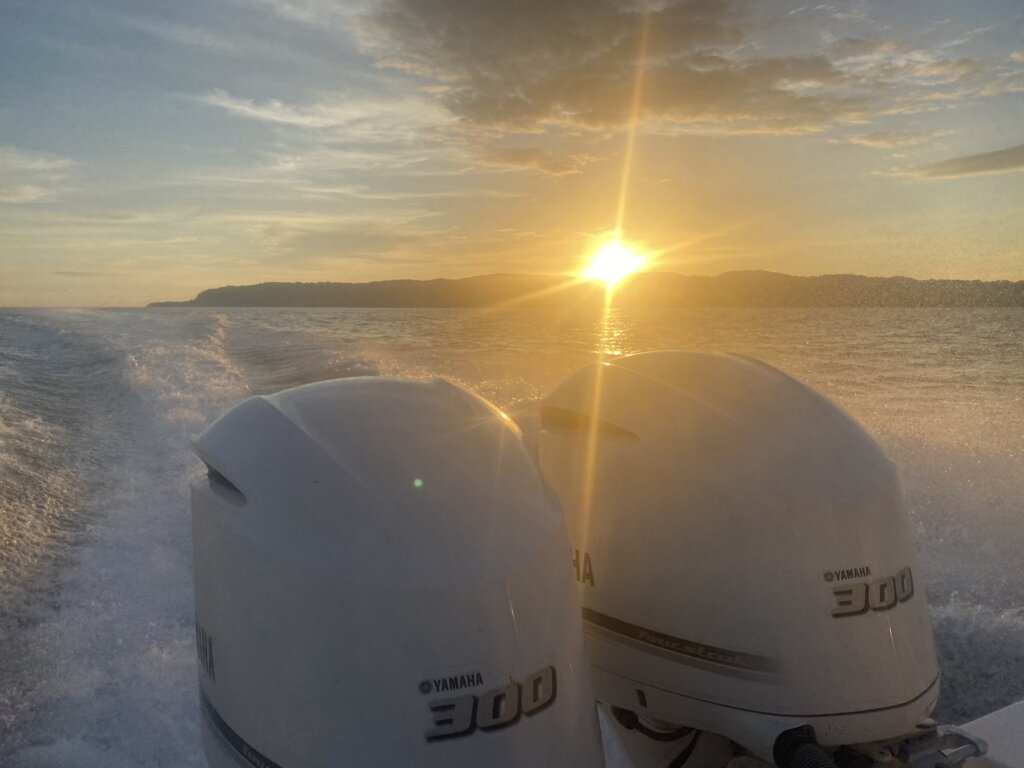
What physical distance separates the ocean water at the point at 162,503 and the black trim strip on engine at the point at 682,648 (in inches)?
61.8

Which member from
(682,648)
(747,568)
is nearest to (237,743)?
(682,648)

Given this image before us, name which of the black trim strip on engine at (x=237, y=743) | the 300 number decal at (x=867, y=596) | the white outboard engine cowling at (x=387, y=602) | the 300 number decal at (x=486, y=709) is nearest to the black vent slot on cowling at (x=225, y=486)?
the white outboard engine cowling at (x=387, y=602)

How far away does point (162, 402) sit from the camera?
866cm

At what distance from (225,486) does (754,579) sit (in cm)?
110

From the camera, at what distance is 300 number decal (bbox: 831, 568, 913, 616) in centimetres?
174

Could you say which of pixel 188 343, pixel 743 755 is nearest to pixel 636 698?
pixel 743 755

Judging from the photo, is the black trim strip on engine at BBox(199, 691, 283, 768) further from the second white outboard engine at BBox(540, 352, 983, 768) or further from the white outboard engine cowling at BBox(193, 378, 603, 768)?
the second white outboard engine at BBox(540, 352, 983, 768)

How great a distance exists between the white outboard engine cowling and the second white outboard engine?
0.33m

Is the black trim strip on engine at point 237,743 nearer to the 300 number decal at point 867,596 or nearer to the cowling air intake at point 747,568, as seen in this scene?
the cowling air intake at point 747,568

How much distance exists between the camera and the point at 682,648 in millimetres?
1806

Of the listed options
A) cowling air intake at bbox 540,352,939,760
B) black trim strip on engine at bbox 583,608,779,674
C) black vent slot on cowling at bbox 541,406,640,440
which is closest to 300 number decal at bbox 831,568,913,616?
cowling air intake at bbox 540,352,939,760

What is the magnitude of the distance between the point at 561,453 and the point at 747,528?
49cm

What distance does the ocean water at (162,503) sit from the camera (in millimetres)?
2965

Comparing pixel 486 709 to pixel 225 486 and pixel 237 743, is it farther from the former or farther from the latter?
pixel 225 486
